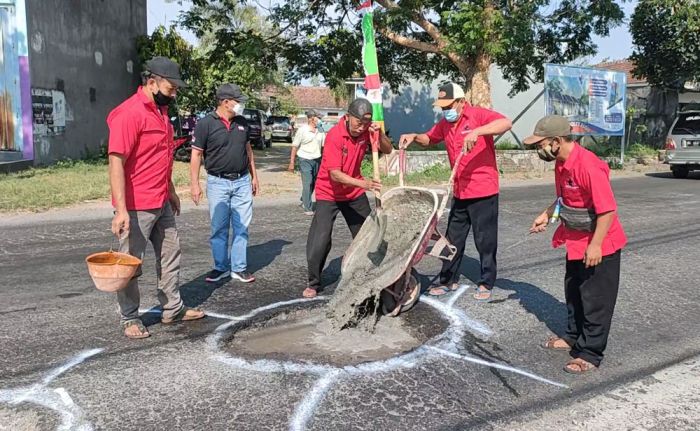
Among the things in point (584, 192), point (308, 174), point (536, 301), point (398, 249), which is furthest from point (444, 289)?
point (308, 174)

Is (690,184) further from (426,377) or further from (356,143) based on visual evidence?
(426,377)

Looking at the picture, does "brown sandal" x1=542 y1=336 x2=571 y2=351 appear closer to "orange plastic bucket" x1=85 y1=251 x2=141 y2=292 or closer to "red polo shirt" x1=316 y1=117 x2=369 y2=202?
"red polo shirt" x1=316 y1=117 x2=369 y2=202

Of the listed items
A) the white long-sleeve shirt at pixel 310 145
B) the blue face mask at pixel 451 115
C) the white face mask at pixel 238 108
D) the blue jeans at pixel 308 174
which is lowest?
the blue jeans at pixel 308 174

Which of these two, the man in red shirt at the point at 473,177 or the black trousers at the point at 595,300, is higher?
the man in red shirt at the point at 473,177

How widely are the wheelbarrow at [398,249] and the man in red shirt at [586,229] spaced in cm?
101

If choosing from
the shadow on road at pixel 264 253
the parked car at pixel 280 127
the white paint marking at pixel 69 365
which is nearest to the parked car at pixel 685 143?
the shadow on road at pixel 264 253

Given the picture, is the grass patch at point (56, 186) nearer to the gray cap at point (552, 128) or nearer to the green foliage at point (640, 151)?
the gray cap at point (552, 128)

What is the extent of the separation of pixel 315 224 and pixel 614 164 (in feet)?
59.1

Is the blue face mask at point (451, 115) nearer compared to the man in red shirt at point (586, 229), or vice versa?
the man in red shirt at point (586, 229)

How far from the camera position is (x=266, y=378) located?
12.4 ft

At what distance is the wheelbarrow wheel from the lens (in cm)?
487

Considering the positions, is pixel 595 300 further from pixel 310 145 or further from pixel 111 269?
pixel 310 145

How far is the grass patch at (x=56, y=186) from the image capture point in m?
10.5

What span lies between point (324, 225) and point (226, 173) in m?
1.13
